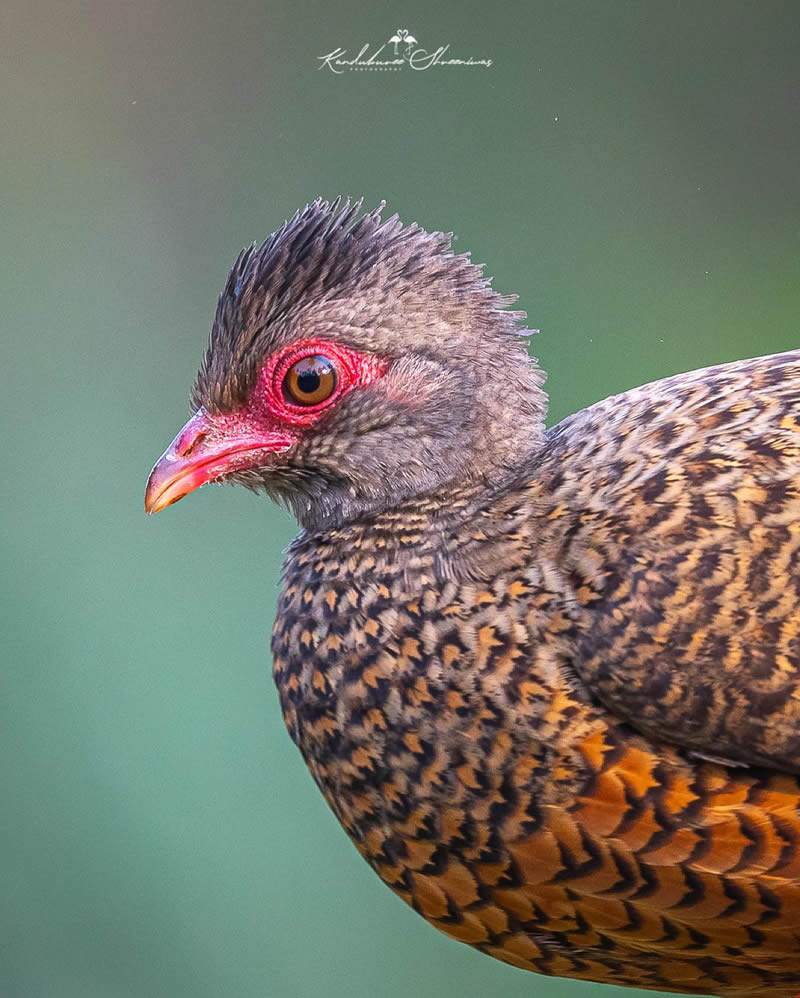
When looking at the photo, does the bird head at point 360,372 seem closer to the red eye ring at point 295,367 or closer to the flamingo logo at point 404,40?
the red eye ring at point 295,367

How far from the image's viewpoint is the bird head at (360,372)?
1518 mm

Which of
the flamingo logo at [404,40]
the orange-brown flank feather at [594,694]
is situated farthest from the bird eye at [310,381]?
the flamingo logo at [404,40]

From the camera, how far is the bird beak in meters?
1.56

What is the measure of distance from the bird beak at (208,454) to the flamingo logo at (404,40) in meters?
1.03

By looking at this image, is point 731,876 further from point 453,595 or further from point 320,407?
point 320,407

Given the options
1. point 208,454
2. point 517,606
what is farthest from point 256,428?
point 517,606

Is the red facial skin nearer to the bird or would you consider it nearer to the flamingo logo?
the bird

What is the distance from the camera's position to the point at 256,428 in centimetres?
157

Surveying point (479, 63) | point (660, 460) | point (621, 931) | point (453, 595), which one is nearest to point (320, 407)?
point (453, 595)

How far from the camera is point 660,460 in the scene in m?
1.44

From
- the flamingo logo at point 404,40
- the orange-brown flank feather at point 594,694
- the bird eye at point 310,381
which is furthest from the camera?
the flamingo logo at point 404,40

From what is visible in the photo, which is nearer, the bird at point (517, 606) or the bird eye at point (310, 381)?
the bird at point (517, 606)

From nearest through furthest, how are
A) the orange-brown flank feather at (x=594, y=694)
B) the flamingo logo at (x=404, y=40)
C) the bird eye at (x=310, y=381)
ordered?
the orange-brown flank feather at (x=594, y=694) < the bird eye at (x=310, y=381) < the flamingo logo at (x=404, y=40)

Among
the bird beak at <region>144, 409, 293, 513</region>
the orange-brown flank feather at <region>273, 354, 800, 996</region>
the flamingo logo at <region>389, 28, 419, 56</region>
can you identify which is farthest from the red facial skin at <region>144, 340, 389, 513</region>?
the flamingo logo at <region>389, 28, 419, 56</region>
